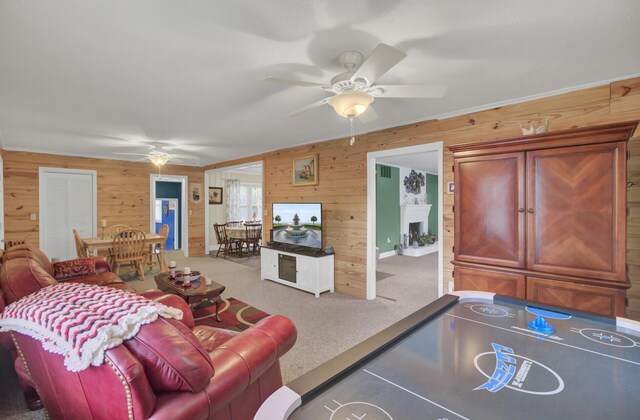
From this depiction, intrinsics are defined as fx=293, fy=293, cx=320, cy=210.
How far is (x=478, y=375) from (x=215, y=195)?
8.06 meters

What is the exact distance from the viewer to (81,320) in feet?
3.57

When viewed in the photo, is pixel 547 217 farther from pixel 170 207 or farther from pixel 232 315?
pixel 170 207

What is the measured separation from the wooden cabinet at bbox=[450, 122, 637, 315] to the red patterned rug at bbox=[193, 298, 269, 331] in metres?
2.22

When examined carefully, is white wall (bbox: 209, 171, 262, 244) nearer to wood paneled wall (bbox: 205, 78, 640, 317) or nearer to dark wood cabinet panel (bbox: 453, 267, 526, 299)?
wood paneled wall (bbox: 205, 78, 640, 317)

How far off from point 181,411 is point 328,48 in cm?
Result: 203

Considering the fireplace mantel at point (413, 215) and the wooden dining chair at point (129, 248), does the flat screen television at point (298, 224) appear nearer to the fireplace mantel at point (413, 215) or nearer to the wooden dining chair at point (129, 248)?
the wooden dining chair at point (129, 248)

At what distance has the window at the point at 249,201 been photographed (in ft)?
29.3

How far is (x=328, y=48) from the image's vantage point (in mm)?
1884

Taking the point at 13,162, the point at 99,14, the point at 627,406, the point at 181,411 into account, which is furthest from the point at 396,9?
the point at 13,162

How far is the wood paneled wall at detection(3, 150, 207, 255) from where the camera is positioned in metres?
5.23

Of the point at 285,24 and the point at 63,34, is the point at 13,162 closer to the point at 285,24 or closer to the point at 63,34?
the point at 63,34

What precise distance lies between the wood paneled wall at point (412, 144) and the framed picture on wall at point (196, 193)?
2.32 metres

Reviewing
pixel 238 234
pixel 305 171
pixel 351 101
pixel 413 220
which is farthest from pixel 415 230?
pixel 351 101

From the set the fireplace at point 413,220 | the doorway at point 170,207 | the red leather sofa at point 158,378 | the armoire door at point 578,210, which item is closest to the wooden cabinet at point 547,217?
the armoire door at point 578,210
